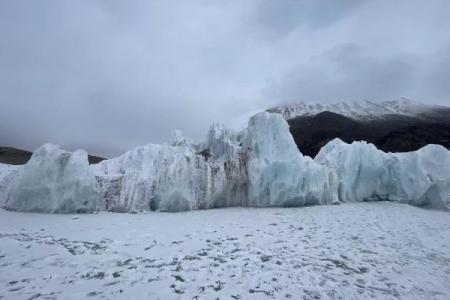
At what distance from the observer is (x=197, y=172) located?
61.3 feet

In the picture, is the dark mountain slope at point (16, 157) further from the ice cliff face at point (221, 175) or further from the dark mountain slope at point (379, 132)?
the dark mountain slope at point (379, 132)

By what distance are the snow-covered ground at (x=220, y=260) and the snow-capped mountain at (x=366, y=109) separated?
161644 millimetres

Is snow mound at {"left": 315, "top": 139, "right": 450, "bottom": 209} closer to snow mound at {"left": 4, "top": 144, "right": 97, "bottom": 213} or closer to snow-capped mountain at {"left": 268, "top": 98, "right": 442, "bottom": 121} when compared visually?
snow mound at {"left": 4, "top": 144, "right": 97, "bottom": 213}

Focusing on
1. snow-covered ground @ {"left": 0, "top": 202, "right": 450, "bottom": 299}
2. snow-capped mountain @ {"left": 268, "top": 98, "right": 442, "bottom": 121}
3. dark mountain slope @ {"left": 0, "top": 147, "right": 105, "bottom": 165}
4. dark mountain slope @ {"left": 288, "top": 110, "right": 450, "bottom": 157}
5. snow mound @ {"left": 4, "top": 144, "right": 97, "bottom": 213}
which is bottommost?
snow-covered ground @ {"left": 0, "top": 202, "right": 450, "bottom": 299}

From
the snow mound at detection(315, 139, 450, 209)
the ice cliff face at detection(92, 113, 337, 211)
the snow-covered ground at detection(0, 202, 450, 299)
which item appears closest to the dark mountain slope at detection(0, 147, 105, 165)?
the ice cliff face at detection(92, 113, 337, 211)

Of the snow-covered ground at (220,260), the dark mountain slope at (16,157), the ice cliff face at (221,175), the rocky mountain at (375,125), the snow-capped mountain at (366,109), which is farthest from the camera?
the snow-capped mountain at (366,109)

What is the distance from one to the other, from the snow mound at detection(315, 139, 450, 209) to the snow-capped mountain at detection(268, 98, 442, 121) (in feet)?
476

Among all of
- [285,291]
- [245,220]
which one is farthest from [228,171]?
[285,291]

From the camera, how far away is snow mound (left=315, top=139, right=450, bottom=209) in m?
21.7

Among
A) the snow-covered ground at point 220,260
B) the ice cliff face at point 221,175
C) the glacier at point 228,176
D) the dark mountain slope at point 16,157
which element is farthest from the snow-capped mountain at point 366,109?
the snow-covered ground at point 220,260

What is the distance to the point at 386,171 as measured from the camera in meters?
24.1

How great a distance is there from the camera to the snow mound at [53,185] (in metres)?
15.2

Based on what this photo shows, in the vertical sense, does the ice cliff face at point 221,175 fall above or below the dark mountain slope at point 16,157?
below

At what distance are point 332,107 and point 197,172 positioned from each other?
615 ft
